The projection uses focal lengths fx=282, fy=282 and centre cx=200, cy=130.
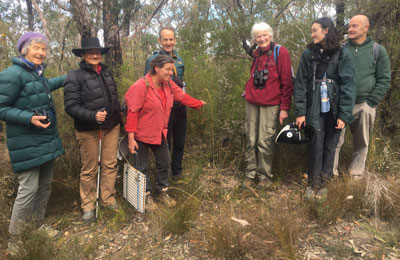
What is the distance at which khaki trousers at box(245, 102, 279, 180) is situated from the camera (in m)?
3.23

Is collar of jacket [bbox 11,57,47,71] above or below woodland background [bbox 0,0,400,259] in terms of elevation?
above

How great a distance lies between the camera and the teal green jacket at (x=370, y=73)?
9.86ft

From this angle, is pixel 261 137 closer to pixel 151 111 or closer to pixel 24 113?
pixel 151 111

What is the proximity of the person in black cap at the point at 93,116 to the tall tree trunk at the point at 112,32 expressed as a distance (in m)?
1.92

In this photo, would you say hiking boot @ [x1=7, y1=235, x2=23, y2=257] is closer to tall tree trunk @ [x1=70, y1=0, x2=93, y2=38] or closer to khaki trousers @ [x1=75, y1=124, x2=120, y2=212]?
khaki trousers @ [x1=75, y1=124, x2=120, y2=212]

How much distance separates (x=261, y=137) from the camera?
329 cm

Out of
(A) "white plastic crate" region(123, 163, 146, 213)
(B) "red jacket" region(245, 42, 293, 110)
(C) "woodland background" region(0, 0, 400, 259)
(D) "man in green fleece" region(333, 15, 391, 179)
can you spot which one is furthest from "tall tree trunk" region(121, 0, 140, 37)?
(D) "man in green fleece" region(333, 15, 391, 179)

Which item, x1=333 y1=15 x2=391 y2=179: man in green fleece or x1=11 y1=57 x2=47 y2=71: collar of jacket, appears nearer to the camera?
x1=11 y1=57 x2=47 y2=71: collar of jacket

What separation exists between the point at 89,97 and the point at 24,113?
57cm

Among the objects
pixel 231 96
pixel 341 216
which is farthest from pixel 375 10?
pixel 341 216

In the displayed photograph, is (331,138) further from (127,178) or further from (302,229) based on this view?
(127,178)

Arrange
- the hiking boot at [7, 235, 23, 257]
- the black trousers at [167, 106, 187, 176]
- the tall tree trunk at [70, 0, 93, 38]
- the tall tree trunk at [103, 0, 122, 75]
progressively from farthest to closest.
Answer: the tall tree trunk at [103, 0, 122, 75], the tall tree trunk at [70, 0, 93, 38], the black trousers at [167, 106, 187, 176], the hiking boot at [7, 235, 23, 257]

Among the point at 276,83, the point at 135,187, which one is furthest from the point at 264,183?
the point at 135,187

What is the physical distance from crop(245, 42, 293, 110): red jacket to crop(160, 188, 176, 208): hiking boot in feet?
4.67
